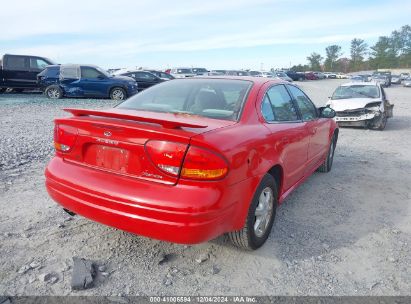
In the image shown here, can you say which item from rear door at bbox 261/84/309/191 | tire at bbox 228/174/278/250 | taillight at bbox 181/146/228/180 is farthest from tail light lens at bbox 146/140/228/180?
rear door at bbox 261/84/309/191

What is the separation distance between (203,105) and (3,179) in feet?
10.4

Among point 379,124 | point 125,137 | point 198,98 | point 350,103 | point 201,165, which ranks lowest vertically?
point 379,124

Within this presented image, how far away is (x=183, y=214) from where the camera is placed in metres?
2.48

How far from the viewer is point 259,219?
323 centimetres

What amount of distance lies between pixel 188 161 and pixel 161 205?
1.18 ft

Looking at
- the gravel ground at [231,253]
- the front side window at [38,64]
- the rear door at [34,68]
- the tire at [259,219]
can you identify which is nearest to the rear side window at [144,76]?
the front side window at [38,64]

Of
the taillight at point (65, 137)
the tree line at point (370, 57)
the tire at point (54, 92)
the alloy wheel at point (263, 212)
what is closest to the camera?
the taillight at point (65, 137)

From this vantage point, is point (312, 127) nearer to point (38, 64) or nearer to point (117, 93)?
point (117, 93)

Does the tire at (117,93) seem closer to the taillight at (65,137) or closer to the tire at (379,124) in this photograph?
the tire at (379,124)

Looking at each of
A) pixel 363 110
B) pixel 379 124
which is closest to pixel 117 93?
pixel 363 110

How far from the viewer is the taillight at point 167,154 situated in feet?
8.27

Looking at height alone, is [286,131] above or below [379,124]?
above

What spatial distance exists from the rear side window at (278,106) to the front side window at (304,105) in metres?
0.23

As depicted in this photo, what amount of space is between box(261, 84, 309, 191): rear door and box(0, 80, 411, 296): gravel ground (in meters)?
0.54
